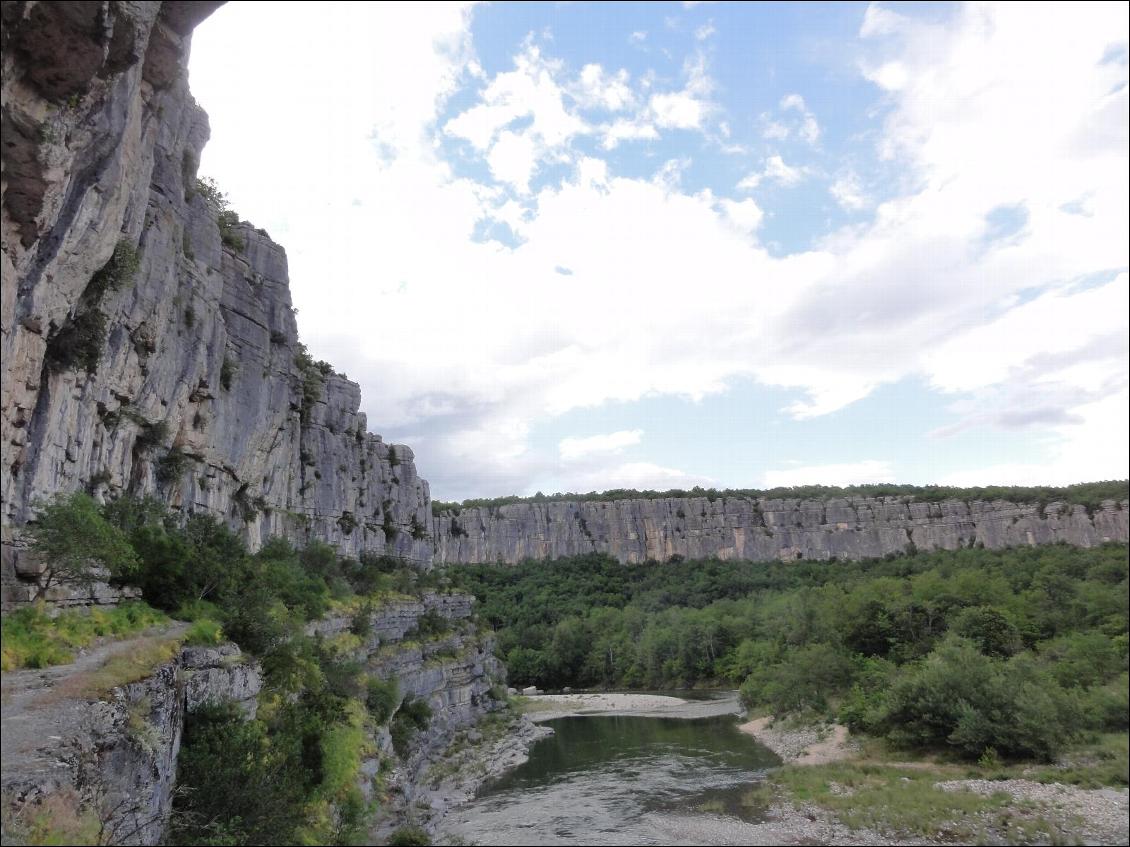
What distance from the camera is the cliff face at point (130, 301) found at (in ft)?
30.8

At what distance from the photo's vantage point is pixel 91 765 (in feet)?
23.4

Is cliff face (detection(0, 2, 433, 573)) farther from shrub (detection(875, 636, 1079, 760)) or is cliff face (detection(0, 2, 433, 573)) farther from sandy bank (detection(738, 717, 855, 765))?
sandy bank (detection(738, 717, 855, 765))

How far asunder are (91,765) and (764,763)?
24684 mm

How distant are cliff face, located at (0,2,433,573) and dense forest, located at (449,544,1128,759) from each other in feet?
57.2

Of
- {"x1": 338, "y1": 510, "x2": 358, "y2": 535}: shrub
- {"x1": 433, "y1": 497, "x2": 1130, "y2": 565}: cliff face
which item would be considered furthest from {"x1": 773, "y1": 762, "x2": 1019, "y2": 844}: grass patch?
{"x1": 433, "y1": 497, "x2": 1130, "y2": 565}: cliff face

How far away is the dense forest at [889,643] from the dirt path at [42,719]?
13.9 m

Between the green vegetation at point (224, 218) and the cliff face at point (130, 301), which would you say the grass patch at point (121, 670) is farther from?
the green vegetation at point (224, 218)

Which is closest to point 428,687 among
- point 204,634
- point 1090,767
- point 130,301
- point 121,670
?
point 204,634

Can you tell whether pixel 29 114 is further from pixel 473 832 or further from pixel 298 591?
pixel 473 832

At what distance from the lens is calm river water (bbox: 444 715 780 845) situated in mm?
18438

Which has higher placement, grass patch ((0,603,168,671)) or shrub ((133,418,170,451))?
shrub ((133,418,170,451))

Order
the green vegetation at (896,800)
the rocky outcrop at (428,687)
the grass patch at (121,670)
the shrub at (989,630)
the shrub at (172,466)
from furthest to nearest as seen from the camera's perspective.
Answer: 1. the shrub at (989,630)
2. the rocky outcrop at (428,687)
3. the shrub at (172,466)
4. the green vegetation at (896,800)
5. the grass patch at (121,670)

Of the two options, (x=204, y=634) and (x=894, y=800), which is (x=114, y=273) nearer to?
(x=204, y=634)

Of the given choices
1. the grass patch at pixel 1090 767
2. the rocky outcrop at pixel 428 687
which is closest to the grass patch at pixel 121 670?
the rocky outcrop at pixel 428 687
